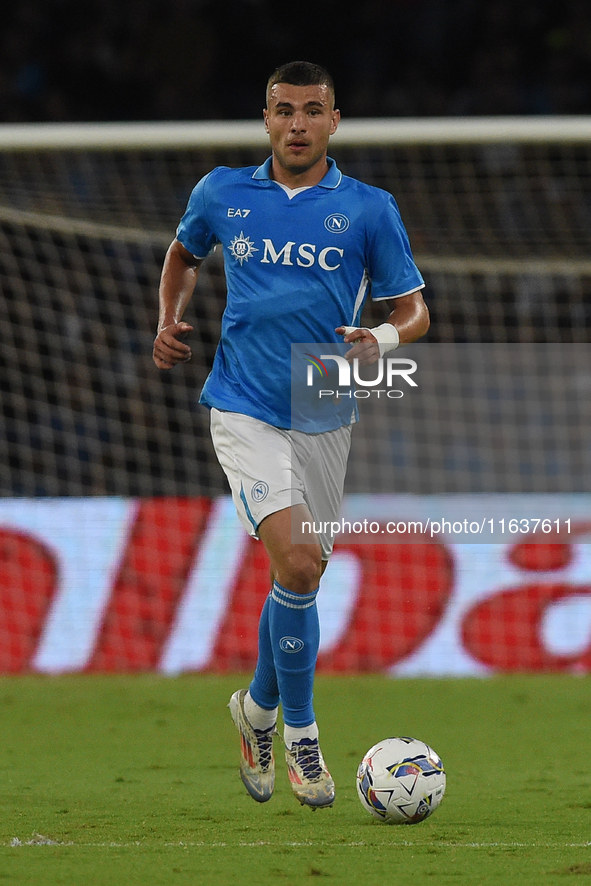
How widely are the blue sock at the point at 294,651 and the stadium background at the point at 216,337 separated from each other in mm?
3674

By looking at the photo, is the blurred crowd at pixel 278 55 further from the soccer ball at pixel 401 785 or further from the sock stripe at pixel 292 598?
the soccer ball at pixel 401 785

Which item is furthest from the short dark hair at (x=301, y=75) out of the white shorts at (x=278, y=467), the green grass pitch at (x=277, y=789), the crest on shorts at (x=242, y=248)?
the green grass pitch at (x=277, y=789)

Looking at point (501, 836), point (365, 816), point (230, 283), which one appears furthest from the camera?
point (230, 283)

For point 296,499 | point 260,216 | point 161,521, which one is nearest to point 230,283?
point 260,216

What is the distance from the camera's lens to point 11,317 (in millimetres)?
9141

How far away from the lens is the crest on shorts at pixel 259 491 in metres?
4.23

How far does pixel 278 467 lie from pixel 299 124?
1189 millimetres

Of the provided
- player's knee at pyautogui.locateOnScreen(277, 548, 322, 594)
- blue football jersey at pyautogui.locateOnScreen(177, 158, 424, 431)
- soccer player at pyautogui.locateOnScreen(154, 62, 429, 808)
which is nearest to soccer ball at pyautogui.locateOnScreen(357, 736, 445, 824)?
soccer player at pyautogui.locateOnScreen(154, 62, 429, 808)

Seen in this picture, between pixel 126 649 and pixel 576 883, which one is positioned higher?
pixel 576 883

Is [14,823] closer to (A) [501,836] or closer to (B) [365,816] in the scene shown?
(B) [365,816]

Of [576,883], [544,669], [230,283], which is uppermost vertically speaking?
[230,283]

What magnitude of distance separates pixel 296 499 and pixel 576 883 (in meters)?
1.55

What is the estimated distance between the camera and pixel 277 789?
4.82m

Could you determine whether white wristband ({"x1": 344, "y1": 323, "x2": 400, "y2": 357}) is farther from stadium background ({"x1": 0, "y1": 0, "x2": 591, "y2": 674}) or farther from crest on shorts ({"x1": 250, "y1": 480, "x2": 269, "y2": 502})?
stadium background ({"x1": 0, "y1": 0, "x2": 591, "y2": 674})
